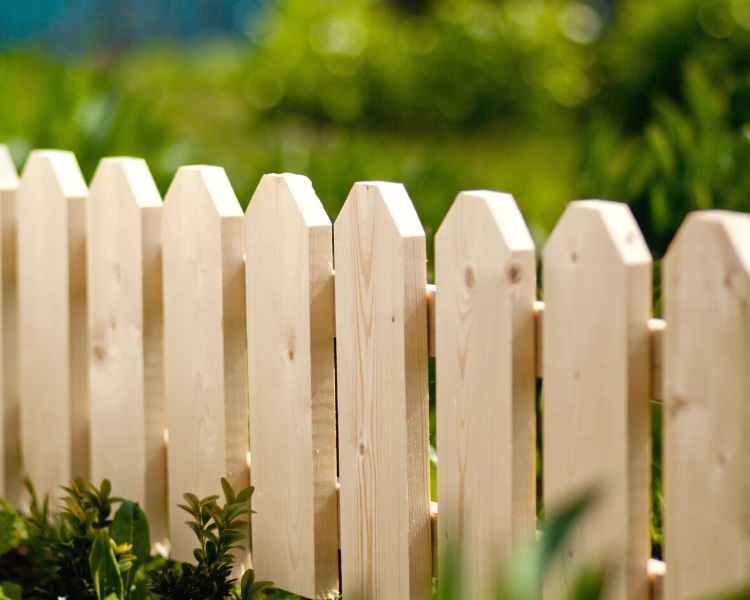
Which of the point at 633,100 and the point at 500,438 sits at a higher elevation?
the point at 633,100

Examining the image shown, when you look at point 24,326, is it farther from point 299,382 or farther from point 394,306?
point 394,306

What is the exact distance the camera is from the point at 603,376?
1.31 m

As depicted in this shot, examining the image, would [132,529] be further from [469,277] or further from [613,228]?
[613,228]

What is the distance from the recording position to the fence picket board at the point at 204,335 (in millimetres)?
1819

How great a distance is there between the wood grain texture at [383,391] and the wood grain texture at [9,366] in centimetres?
109

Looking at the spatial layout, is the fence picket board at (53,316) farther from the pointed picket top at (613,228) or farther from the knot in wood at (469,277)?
the pointed picket top at (613,228)

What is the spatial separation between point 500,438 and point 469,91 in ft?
26.0

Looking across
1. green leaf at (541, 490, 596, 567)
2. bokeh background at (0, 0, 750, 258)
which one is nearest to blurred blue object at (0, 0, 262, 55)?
bokeh background at (0, 0, 750, 258)

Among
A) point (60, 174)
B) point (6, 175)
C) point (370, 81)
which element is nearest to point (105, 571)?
point (60, 174)

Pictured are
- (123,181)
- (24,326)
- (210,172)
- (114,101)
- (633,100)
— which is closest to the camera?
(210,172)

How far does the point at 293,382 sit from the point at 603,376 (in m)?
0.61

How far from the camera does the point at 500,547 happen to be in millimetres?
1447

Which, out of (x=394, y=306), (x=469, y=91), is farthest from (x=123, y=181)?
(x=469, y=91)

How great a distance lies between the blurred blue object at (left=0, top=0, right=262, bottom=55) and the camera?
11.3m
